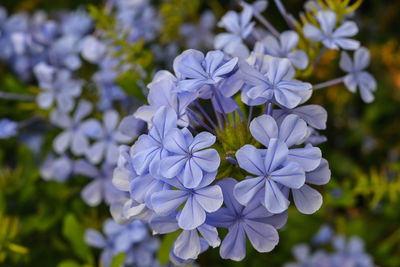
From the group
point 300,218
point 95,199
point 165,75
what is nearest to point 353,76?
point 165,75

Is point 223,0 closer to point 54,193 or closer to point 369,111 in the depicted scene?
point 369,111

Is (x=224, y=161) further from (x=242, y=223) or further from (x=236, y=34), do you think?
(x=236, y=34)

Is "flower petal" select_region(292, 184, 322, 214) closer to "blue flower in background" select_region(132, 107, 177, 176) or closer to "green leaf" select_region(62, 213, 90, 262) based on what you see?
"blue flower in background" select_region(132, 107, 177, 176)

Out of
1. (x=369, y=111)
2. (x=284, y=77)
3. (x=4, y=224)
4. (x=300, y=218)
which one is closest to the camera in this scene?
(x=284, y=77)

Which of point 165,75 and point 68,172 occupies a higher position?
point 165,75

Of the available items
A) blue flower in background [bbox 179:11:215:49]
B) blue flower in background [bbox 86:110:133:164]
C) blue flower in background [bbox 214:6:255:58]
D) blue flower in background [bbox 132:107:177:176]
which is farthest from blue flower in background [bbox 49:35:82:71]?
blue flower in background [bbox 132:107:177:176]

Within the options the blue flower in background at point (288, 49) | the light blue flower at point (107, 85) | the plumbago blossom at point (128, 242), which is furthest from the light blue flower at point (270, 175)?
the light blue flower at point (107, 85)

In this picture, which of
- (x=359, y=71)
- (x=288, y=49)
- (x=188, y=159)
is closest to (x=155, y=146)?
(x=188, y=159)
